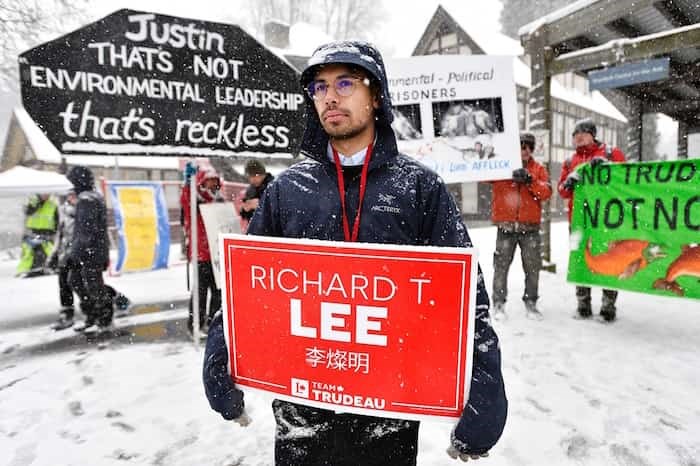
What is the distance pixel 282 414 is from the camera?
4.83 feet

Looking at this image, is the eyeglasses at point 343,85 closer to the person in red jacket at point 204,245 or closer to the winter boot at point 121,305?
the person in red jacket at point 204,245

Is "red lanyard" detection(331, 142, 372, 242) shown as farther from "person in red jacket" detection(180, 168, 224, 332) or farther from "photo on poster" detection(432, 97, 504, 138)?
"photo on poster" detection(432, 97, 504, 138)

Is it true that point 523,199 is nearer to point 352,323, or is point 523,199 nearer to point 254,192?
point 254,192

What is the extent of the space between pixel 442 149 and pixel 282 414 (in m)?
4.55

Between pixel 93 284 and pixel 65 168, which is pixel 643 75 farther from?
pixel 65 168

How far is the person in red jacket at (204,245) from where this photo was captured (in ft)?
15.7

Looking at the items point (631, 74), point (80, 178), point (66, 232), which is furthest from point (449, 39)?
point (66, 232)

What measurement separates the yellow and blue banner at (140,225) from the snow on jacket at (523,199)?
274 inches

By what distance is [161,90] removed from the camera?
12.4 feet

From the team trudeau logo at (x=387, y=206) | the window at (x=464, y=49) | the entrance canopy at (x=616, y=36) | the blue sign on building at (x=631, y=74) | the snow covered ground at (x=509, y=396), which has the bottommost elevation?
the snow covered ground at (x=509, y=396)

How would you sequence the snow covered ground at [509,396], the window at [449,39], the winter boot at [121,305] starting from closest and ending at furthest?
the snow covered ground at [509,396]
the winter boot at [121,305]
the window at [449,39]

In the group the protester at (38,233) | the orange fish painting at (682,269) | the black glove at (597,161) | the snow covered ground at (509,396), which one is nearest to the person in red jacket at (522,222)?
the snow covered ground at (509,396)

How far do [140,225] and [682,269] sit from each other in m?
8.72

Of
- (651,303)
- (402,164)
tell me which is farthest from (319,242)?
(651,303)
